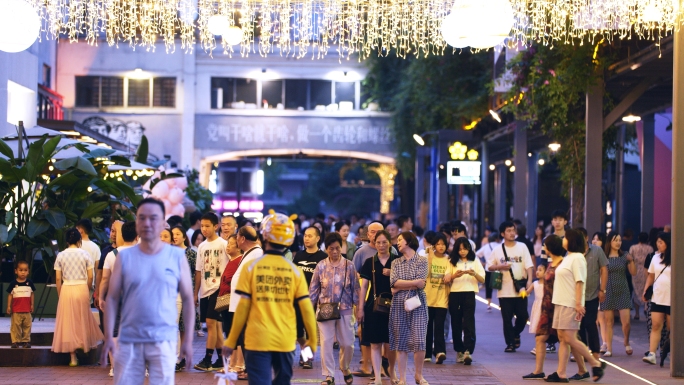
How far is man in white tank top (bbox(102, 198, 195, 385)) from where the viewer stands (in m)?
6.12

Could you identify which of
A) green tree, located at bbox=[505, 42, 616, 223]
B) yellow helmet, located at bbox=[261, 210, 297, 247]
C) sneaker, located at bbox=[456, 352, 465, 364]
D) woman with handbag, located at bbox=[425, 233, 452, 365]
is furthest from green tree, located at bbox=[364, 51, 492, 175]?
yellow helmet, located at bbox=[261, 210, 297, 247]

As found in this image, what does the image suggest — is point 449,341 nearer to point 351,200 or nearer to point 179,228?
point 179,228

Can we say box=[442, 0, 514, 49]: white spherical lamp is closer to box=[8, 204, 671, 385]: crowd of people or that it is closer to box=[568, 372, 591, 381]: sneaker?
box=[8, 204, 671, 385]: crowd of people

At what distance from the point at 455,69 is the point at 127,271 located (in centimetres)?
2532

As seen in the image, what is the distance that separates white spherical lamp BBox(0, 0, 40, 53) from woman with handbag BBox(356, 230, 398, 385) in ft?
16.2

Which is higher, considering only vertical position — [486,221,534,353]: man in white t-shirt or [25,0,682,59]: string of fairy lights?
[25,0,682,59]: string of fairy lights

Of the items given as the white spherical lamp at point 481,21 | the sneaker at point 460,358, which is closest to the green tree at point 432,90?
the sneaker at point 460,358

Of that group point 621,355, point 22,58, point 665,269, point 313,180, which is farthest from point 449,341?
point 313,180

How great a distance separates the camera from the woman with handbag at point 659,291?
39.1 feet

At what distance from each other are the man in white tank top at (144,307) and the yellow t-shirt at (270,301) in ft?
2.34

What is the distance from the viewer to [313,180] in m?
70.3

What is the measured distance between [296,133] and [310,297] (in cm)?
2618

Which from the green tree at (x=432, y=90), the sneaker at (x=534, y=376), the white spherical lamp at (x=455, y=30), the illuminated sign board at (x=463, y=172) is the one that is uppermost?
the green tree at (x=432, y=90)

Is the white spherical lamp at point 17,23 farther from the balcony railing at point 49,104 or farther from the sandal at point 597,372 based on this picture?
the balcony railing at point 49,104
